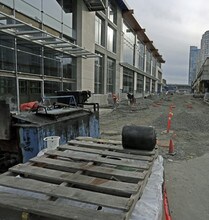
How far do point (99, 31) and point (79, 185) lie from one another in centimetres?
2313

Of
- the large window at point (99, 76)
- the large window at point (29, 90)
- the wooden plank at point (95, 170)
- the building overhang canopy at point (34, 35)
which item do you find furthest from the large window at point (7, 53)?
the large window at point (99, 76)

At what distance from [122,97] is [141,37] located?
1649cm

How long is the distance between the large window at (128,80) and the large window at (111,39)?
5.39 m

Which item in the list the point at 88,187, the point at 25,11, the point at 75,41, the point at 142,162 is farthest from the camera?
the point at 75,41

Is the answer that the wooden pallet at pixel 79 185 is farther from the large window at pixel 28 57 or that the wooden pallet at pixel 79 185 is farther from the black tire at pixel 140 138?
the large window at pixel 28 57

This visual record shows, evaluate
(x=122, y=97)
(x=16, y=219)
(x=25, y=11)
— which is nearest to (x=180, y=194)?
(x=16, y=219)

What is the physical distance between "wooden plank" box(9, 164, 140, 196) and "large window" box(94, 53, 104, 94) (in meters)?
20.5

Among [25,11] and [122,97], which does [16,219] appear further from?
[122,97]

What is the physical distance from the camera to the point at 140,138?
3850 mm

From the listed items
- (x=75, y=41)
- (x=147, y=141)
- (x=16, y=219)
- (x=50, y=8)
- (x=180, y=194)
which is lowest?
(x=180, y=194)

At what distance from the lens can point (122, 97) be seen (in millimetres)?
32344

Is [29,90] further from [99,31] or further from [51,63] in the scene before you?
[99,31]

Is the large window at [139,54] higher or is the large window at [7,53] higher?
the large window at [139,54]

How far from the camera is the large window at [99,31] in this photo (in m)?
23.2
